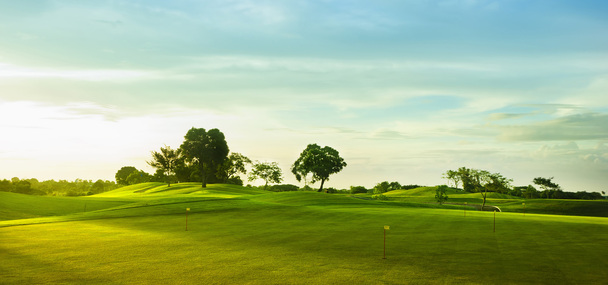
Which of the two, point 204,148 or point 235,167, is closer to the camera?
point 204,148

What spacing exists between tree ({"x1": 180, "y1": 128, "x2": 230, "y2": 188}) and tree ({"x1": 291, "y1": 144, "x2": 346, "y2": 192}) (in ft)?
66.0

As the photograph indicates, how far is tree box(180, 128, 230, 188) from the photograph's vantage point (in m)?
94.9

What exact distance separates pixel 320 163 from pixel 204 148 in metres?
28.7

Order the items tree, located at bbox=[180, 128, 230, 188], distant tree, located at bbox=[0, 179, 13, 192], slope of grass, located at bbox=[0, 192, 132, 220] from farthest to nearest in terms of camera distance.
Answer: tree, located at bbox=[180, 128, 230, 188] < distant tree, located at bbox=[0, 179, 13, 192] < slope of grass, located at bbox=[0, 192, 132, 220]

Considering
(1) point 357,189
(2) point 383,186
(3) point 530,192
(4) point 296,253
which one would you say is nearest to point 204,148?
(1) point 357,189

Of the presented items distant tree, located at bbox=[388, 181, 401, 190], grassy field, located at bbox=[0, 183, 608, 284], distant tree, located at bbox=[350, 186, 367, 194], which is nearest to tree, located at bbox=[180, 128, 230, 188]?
distant tree, located at bbox=[350, 186, 367, 194]

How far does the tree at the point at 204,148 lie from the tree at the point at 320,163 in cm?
2012

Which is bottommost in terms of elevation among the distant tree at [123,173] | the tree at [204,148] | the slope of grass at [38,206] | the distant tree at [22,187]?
the slope of grass at [38,206]

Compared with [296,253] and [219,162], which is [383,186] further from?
[296,253]

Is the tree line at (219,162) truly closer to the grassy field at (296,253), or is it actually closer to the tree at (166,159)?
the tree at (166,159)

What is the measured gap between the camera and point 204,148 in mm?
95188

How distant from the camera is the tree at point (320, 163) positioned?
10262 cm

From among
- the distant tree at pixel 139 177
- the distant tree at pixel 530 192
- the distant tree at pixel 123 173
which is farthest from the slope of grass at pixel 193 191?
the distant tree at pixel 123 173

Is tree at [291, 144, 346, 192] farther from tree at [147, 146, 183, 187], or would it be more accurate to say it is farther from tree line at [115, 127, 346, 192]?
tree at [147, 146, 183, 187]
